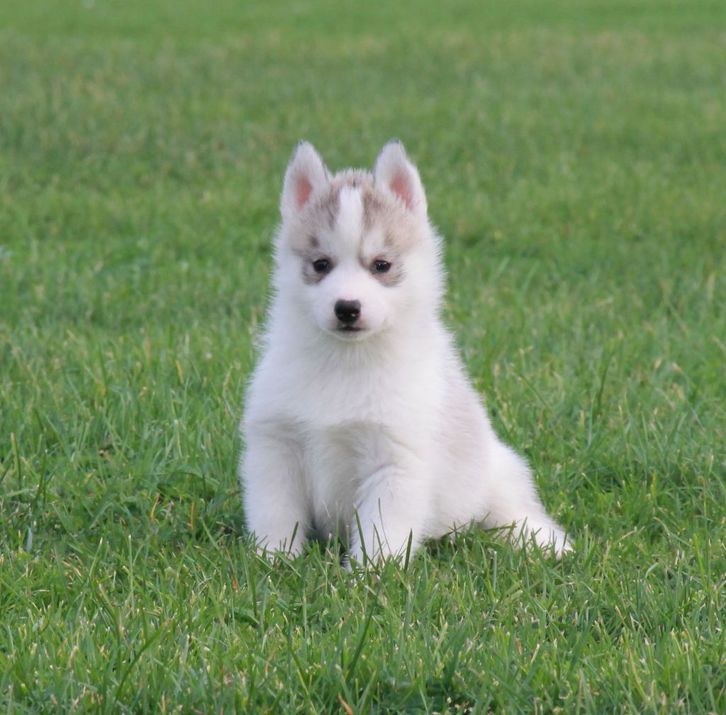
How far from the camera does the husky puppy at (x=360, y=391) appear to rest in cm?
418

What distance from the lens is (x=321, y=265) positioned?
4.23 m

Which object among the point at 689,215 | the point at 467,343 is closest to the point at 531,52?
the point at 689,215

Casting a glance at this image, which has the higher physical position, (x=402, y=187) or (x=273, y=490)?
(x=402, y=187)

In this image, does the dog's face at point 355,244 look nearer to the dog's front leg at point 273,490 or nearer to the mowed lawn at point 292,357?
the dog's front leg at point 273,490

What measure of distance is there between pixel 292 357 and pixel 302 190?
0.61 meters

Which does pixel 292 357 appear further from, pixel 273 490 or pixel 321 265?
pixel 273 490

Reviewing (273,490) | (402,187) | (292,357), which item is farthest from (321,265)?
(273,490)

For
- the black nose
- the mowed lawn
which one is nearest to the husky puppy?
the black nose

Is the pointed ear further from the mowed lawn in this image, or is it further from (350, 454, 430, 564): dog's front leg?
the mowed lawn

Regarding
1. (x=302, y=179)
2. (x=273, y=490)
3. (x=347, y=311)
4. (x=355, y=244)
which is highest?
(x=302, y=179)

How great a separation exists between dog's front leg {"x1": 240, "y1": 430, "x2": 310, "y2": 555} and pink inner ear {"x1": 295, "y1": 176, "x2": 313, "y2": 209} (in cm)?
83

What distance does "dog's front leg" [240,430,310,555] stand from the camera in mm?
4324

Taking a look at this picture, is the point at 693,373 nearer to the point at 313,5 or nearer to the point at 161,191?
the point at 161,191

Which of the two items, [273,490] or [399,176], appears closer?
[273,490]
